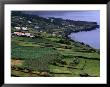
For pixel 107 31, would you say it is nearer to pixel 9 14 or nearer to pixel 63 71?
pixel 63 71

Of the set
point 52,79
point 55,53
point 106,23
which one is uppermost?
point 106,23

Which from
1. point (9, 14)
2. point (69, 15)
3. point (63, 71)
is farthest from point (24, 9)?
point (63, 71)

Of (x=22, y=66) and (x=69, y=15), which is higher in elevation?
(x=69, y=15)

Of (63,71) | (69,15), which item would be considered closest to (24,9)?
(69,15)
